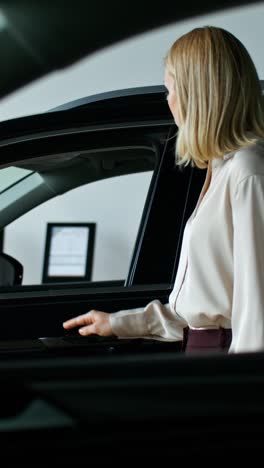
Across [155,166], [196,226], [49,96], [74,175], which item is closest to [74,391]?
[196,226]

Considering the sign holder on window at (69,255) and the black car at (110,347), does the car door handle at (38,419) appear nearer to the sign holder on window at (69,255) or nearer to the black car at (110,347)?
the black car at (110,347)

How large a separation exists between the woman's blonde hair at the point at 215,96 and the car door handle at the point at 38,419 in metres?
0.76

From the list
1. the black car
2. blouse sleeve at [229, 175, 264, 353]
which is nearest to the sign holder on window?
the black car

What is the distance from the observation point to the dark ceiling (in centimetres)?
180

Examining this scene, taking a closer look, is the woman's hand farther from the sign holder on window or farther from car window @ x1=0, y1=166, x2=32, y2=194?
the sign holder on window

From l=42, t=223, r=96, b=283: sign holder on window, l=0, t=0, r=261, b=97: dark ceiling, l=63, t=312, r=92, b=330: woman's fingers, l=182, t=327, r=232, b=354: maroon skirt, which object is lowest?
l=182, t=327, r=232, b=354: maroon skirt

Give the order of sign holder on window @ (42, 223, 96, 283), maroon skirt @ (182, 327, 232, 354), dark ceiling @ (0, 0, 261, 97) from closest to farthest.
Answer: maroon skirt @ (182, 327, 232, 354) → dark ceiling @ (0, 0, 261, 97) → sign holder on window @ (42, 223, 96, 283)

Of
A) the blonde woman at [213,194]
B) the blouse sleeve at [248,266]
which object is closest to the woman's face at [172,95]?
the blonde woman at [213,194]

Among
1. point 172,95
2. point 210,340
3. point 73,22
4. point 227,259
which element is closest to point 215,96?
point 172,95

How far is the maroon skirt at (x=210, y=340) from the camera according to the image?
1.36 metres

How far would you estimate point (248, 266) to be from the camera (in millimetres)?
1247

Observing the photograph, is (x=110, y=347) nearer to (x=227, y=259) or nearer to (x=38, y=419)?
(x=227, y=259)

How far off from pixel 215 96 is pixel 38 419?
0.80 meters

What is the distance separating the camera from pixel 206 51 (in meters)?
1.42
